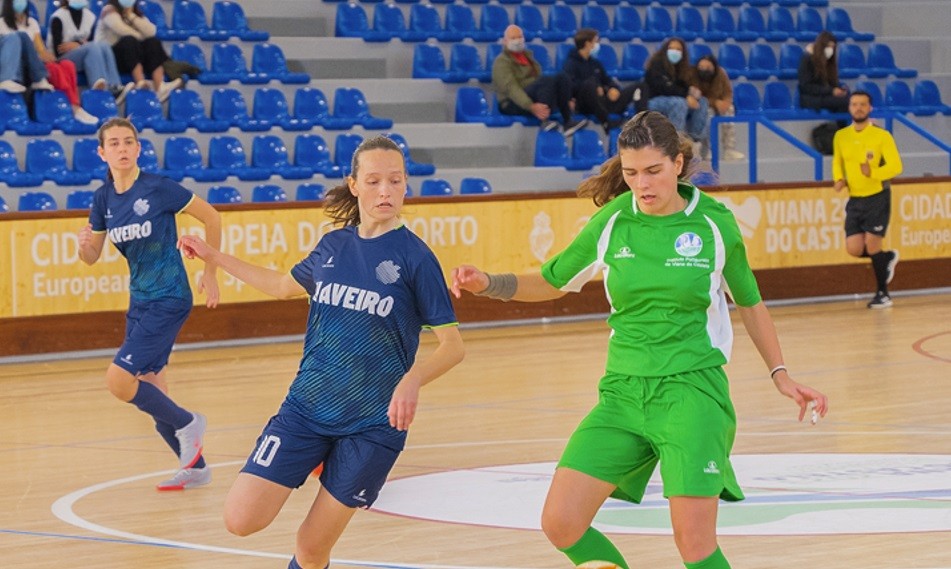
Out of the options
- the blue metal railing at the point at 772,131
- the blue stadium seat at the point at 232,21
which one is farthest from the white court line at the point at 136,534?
the blue metal railing at the point at 772,131

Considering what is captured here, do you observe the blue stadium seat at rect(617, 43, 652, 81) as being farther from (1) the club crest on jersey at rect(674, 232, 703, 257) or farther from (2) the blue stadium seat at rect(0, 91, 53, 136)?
(1) the club crest on jersey at rect(674, 232, 703, 257)

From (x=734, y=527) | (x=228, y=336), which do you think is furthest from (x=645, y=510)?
(x=228, y=336)

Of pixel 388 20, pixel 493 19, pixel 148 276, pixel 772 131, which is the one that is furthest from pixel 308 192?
pixel 148 276

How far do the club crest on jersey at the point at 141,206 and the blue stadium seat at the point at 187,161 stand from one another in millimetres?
8643

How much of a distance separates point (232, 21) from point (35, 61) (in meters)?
3.61

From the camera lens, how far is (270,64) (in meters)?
20.1

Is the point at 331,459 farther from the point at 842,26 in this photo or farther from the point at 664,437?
the point at 842,26

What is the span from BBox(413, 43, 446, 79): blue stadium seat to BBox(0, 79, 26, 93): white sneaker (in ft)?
18.0

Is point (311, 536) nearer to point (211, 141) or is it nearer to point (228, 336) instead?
point (228, 336)

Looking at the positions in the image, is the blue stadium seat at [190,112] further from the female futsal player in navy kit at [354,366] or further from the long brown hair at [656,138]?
the long brown hair at [656,138]

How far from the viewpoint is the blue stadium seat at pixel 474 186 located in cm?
1934

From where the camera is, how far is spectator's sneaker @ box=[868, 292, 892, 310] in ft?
61.8

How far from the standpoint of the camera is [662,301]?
17.5ft

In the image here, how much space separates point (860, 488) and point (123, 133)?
4067mm
